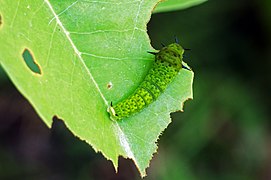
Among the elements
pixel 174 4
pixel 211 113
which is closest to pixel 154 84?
pixel 174 4

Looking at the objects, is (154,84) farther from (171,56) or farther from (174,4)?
(174,4)

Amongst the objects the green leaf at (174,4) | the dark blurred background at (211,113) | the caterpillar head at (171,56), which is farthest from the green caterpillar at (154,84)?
the dark blurred background at (211,113)

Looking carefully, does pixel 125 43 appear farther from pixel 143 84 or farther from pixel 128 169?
pixel 128 169

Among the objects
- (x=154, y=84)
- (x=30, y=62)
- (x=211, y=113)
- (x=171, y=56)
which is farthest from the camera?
(x=211, y=113)

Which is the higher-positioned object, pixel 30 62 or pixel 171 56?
pixel 30 62

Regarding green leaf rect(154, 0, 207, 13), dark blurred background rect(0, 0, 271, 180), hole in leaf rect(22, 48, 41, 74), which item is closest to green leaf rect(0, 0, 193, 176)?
hole in leaf rect(22, 48, 41, 74)
